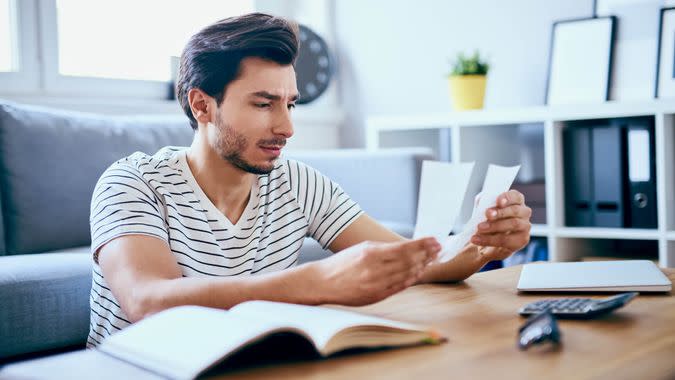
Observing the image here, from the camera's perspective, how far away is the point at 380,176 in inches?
95.6

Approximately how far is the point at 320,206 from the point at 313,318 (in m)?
0.72

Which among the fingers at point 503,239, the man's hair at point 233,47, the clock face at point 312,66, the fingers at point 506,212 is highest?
the clock face at point 312,66

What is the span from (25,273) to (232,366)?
916 mm

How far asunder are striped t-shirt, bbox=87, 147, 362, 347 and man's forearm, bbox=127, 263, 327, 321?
6.9 inches

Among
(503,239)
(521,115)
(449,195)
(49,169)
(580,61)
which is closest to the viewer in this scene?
(449,195)

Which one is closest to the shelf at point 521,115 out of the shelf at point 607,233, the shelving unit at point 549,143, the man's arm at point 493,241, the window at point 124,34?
the shelving unit at point 549,143

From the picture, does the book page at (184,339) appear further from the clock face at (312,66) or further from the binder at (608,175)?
the clock face at (312,66)

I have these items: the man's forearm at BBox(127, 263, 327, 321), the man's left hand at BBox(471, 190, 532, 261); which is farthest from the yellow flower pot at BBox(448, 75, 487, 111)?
the man's forearm at BBox(127, 263, 327, 321)

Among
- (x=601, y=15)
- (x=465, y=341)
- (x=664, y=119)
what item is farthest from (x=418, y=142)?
(x=465, y=341)

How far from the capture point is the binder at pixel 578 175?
2.47 metres

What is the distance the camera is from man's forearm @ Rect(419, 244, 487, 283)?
4.08 ft

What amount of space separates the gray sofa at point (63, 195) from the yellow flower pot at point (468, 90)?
43 centimetres

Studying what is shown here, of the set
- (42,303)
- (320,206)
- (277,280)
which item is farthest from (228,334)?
(42,303)

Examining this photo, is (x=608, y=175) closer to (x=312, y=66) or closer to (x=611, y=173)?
(x=611, y=173)
